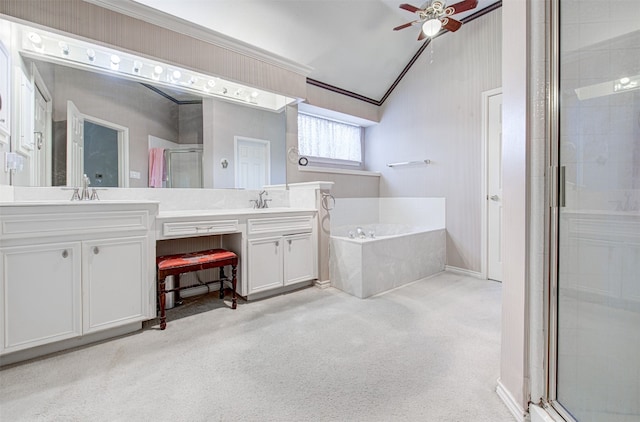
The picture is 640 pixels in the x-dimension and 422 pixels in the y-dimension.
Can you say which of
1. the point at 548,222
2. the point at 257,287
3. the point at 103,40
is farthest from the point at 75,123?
the point at 548,222

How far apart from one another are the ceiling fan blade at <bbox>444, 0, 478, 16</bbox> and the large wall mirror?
2063mm

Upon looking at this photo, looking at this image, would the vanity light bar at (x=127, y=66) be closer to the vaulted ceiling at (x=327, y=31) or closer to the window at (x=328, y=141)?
the vaulted ceiling at (x=327, y=31)

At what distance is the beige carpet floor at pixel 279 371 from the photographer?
1.28m

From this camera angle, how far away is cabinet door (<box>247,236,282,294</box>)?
8.45 ft

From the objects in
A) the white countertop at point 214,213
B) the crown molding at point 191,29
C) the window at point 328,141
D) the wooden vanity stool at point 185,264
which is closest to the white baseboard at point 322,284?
the white countertop at point 214,213

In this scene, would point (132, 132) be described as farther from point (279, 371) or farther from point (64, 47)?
point (279, 371)

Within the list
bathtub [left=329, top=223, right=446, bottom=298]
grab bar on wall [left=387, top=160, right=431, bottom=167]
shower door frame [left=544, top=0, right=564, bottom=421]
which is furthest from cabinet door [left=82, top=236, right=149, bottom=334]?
grab bar on wall [left=387, top=160, right=431, bottom=167]

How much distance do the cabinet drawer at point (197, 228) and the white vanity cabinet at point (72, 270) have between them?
129 mm

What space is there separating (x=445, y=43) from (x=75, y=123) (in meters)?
4.12

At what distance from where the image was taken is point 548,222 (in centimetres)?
114

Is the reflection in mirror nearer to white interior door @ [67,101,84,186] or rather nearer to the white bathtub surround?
white interior door @ [67,101,84,186]

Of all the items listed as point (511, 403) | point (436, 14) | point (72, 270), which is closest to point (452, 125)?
point (436, 14)

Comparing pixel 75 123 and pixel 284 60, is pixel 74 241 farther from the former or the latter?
pixel 284 60

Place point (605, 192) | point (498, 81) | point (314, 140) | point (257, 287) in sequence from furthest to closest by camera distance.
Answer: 1. point (314, 140)
2. point (498, 81)
3. point (257, 287)
4. point (605, 192)
